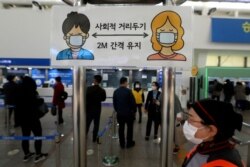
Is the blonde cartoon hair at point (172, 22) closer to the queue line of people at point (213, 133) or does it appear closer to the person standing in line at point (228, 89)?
the queue line of people at point (213, 133)

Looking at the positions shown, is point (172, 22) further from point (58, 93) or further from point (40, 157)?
point (58, 93)

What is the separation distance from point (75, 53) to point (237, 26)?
1091 centimetres

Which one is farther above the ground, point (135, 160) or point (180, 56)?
point (180, 56)

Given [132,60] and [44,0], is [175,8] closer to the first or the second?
[132,60]

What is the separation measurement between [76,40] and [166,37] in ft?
2.26

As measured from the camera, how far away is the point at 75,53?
2137mm

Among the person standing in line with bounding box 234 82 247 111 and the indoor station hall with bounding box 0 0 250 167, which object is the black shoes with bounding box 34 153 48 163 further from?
the person standing in line with bounding box 234 82 247 111

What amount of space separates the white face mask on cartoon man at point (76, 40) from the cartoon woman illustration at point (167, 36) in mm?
530

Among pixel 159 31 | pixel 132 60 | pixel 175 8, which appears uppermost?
pixel 175 8

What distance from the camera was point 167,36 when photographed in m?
2.06

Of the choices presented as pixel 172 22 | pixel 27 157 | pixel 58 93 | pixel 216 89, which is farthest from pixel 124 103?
pixel 216 89

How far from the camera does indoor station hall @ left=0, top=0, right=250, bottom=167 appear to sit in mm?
2039

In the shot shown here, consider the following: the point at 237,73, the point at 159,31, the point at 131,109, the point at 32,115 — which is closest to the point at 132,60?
the point at 159,31

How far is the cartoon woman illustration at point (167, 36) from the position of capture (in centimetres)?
204
